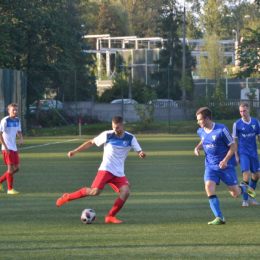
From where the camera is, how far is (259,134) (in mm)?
9430

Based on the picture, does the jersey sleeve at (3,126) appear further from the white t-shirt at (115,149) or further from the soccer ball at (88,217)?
the soccer ball at (88,217)

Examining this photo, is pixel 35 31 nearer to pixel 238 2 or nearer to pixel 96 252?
pixel 96 252

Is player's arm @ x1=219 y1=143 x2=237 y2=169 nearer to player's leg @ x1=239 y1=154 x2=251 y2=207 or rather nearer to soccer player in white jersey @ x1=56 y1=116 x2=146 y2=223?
soccer player in white jersey @ x1=56 y1=116 x2=146 y2=223

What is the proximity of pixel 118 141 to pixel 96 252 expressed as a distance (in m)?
2.18

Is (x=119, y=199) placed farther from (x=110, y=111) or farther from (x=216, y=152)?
(x=110, y=111)

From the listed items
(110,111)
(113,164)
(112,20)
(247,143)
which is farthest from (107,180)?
(112,20)

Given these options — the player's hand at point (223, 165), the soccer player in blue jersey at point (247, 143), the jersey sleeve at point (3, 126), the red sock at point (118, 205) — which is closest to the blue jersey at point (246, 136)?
the soccer player in blue jersey at point (247, 143)

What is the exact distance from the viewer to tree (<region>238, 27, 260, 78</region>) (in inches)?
1314

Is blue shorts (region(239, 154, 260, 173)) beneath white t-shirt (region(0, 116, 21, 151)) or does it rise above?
beneath

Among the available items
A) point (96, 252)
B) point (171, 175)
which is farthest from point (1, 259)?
point (171, 175)

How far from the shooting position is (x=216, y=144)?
7.54m

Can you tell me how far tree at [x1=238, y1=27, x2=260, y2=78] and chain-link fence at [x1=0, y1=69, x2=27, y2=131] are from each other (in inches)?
576

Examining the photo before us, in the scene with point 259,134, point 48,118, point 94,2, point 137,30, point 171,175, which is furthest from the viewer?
point 137,30

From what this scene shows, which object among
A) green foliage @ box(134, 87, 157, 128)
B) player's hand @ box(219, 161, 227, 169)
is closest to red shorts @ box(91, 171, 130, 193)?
player's hand @ box(219, 161, 227, 169)
